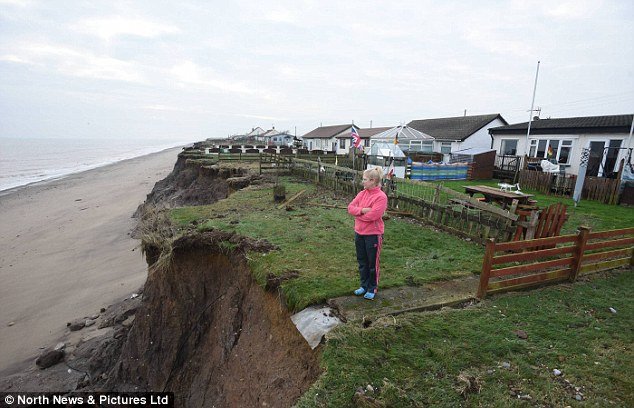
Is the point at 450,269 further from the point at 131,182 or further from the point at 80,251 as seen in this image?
the point at 131,182

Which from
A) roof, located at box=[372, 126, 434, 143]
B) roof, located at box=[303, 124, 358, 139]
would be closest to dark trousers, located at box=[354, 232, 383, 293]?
roof, located at box=[372, 126, 434, 143]

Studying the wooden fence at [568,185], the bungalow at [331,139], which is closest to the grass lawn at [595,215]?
the wooden fence at [568,185]

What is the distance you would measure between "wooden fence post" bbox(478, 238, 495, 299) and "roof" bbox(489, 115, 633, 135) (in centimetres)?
1723

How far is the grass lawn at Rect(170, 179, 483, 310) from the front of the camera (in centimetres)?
549

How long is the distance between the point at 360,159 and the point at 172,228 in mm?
17242

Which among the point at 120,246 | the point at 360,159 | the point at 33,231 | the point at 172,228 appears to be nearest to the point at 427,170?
the point at 360,159

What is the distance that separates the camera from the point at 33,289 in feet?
37.3

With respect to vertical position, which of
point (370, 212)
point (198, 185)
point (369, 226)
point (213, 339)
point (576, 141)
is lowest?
point (213, 339)

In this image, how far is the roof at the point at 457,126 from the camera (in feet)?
92.2

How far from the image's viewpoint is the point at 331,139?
48000mm

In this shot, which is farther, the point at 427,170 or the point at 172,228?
the point at 427,170

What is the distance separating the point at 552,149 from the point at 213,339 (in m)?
21.9

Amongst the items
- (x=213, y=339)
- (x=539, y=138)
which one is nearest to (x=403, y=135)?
(x=539, y=138)

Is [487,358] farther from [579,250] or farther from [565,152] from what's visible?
[565,152]
